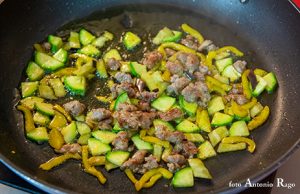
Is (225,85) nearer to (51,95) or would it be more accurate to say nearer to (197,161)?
(197,161)

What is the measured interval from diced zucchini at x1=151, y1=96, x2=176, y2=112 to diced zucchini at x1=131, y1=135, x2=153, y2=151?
20 cm

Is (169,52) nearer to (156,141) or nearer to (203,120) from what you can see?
(203,120)

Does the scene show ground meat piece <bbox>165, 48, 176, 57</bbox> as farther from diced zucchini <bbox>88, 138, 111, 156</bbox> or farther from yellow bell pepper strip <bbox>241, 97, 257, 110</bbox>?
diced zucchini <bbox>88, 138, 111, 156</bbox>

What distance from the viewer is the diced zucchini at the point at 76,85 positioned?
2008 mm

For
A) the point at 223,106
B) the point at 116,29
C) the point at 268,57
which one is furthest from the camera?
the point at 116,29

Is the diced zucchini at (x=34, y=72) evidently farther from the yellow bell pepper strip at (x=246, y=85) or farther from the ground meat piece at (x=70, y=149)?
the yellow bell pepper strip at (x=246, y=85)

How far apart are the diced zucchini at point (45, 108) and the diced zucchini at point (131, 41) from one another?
58 cm

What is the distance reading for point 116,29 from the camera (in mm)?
2371

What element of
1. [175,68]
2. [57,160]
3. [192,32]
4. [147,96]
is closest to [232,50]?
[192,32]

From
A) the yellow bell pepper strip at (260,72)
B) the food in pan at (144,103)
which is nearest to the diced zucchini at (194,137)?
the food in pan at (144,103)

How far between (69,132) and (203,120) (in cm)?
63

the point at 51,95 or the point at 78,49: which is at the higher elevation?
the point at 78,49

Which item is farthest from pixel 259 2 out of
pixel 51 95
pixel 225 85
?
pixel 51 95

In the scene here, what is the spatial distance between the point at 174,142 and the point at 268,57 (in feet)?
2.67
